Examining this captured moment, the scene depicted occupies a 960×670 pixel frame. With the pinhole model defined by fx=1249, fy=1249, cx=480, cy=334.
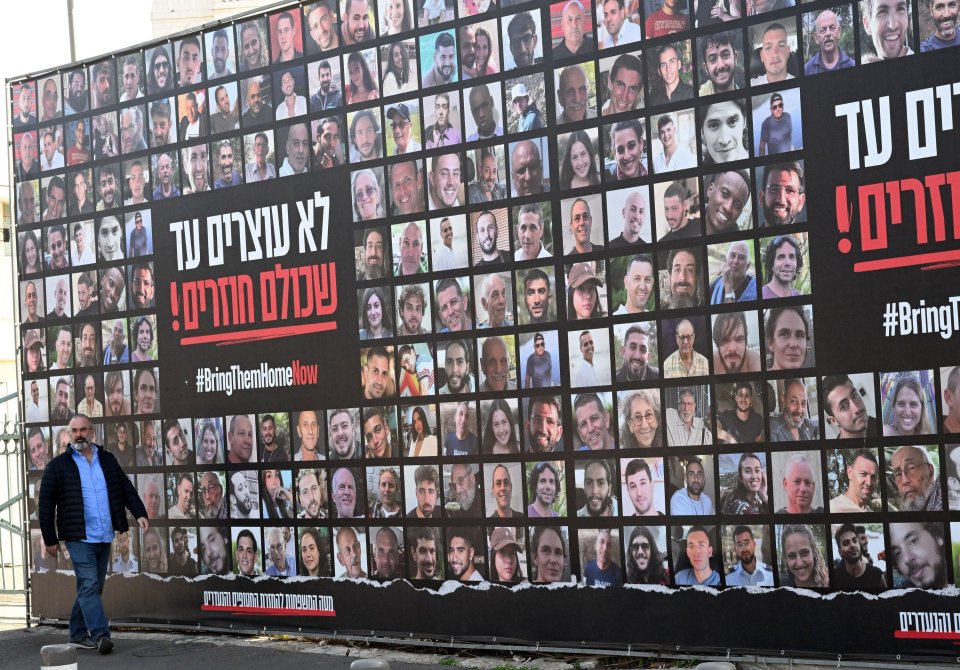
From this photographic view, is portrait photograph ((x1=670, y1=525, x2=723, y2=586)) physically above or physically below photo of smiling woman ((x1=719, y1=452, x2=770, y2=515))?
below

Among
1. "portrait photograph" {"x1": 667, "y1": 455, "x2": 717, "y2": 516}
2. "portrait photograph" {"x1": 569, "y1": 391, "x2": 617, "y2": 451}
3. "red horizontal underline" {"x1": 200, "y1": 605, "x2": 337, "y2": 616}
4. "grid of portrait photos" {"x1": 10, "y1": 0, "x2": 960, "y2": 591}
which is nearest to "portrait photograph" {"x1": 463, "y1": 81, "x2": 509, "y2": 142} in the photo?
"grid of portrait photos" {"x1": 10, "y1": 0, "x2": 960, "y2": 591}

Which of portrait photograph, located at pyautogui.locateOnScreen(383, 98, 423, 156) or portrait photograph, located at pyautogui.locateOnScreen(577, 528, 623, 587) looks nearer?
portrait photograph, located at pyautogui.locateOnScreen(577, 528, 623, 587)

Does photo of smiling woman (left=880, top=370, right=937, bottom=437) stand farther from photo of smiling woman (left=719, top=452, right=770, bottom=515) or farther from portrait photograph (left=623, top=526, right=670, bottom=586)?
portrait photograph (left=623, top=526, right=670, bottom=586)

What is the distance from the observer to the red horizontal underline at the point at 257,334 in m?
9.36

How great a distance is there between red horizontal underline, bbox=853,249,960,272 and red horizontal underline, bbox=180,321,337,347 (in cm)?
394

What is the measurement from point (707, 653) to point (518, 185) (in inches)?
127

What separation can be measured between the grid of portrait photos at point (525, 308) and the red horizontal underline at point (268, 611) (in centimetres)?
29

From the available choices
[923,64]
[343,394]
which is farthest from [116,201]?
[923,64]

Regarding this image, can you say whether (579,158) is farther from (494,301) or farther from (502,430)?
(502,430)

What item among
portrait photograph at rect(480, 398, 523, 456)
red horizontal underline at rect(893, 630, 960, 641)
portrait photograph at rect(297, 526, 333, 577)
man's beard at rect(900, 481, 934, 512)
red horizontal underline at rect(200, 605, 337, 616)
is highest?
portrait photograph at rect(480, 398, 523, 456)

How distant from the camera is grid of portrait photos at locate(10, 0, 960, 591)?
7250 millimetres

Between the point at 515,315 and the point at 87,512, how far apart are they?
3.69 metres

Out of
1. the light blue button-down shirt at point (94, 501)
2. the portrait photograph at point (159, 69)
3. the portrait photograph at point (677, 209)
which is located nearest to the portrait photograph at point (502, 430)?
the portrait photograph at point (677, 209)

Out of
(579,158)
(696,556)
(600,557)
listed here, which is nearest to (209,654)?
(600,557)
